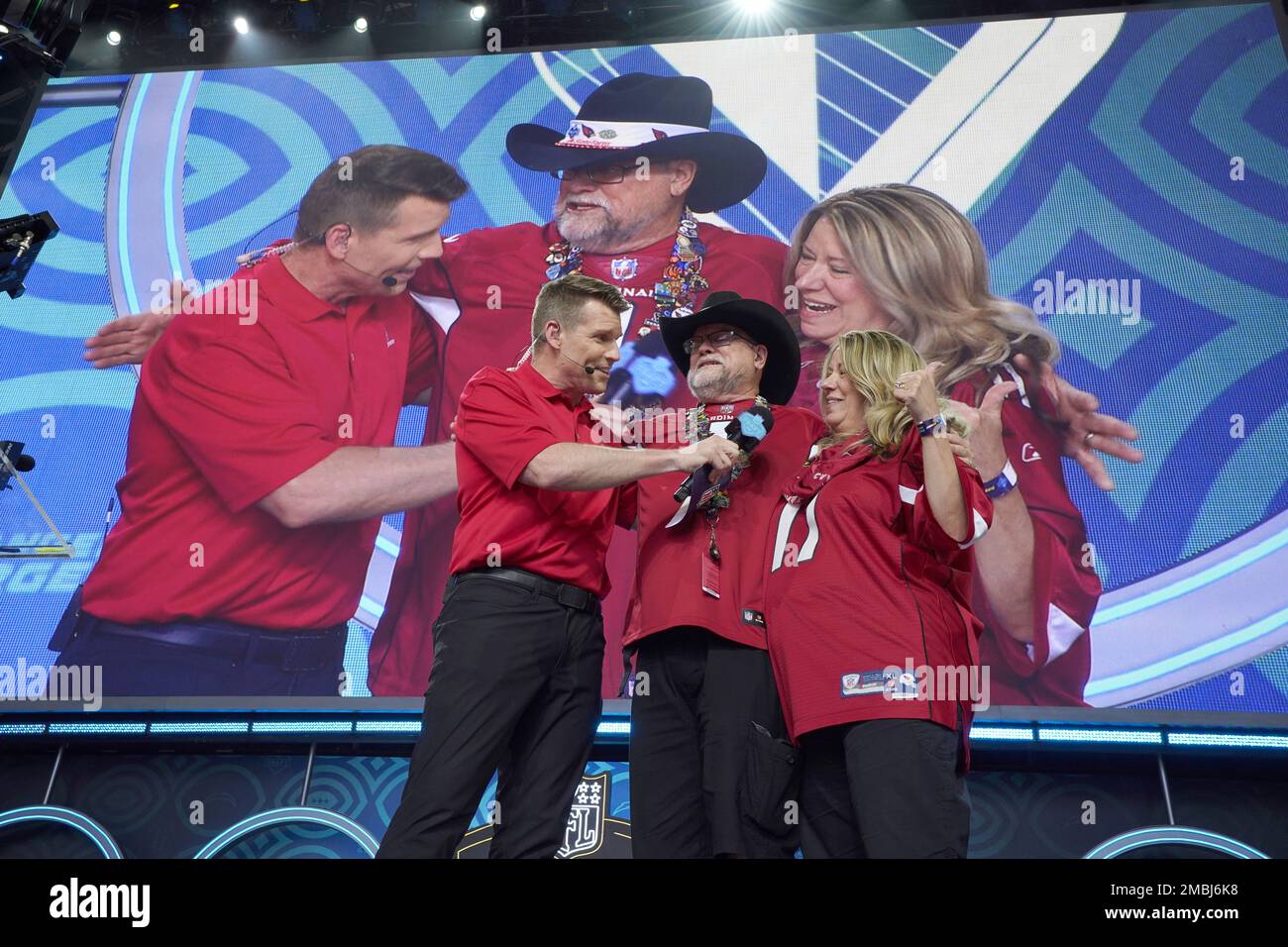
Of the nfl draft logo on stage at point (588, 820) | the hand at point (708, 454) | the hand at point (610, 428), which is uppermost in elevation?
the hand at point (610, 428)

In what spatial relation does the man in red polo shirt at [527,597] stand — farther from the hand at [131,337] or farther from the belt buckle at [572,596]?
the hand at [131,337]

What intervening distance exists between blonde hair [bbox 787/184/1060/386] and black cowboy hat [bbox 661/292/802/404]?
1923 mm

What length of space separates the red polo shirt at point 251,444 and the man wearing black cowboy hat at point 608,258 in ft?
0.64

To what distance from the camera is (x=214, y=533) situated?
172 inches

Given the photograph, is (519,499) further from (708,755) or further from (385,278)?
(385,278)

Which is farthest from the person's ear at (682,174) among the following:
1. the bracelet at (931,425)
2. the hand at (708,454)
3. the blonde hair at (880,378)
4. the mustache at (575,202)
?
the bracelet at (931,425)

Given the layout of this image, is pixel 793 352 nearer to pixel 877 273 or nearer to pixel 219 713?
pixel 877 273

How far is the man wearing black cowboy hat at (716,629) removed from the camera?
84.2 inches

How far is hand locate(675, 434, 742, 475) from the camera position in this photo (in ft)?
7.18

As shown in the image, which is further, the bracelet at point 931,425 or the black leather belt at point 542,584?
the black leather belt at point 542,584

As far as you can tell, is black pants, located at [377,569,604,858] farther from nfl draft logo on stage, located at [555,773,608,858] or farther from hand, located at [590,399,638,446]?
nfl draft logo on stage, located at [555,773,608,858]
